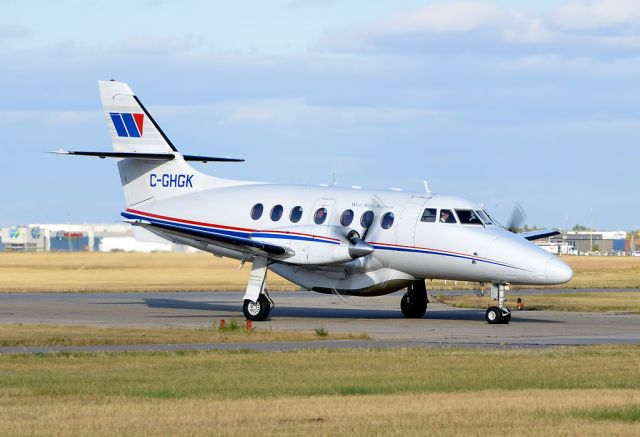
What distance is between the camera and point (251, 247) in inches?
1404

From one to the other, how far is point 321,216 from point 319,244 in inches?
50.9

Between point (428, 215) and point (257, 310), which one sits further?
point (257, 310)

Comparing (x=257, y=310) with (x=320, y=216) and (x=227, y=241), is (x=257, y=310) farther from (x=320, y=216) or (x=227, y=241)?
(x=320, y=216)

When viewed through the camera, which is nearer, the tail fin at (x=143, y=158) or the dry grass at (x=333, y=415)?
the dry grass at (x=333, y=415)

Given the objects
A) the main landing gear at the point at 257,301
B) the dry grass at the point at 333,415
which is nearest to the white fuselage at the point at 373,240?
the main landing gear at the point at 257,301

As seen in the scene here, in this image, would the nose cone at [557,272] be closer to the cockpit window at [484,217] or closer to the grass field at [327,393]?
the cockpit window at [484,217]

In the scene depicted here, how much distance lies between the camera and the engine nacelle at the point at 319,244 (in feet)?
→ 116

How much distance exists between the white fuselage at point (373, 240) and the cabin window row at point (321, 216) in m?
0.08

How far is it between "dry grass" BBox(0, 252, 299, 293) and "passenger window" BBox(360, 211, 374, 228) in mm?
25701

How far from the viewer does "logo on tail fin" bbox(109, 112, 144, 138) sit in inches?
1588

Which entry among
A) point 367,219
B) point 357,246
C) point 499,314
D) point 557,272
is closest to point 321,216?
point 367,219

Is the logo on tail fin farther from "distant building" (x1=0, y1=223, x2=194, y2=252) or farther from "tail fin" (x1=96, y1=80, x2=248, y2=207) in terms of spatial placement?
"distant building" (x1=0, y1=223, x2=194, y2=252)

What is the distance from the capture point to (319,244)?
117ft

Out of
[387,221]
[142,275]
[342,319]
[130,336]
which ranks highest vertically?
[387,221]
